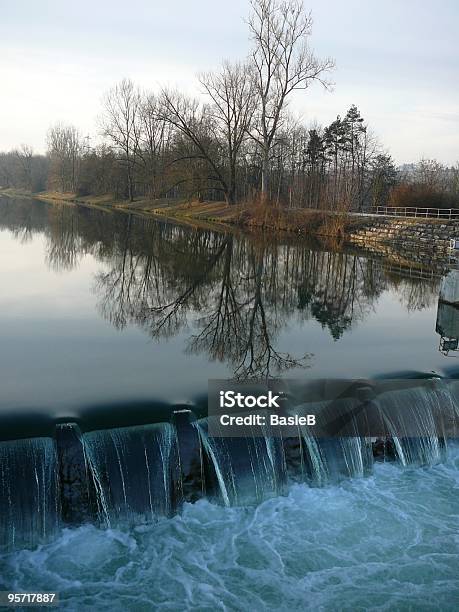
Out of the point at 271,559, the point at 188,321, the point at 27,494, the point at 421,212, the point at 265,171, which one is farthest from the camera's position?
the point at 265,171

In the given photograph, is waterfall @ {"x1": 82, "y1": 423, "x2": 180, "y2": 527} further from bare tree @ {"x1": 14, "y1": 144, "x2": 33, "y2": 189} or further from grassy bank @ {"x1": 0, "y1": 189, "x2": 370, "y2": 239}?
bare tree @ {"x1": 14, "y1": 144, "x2": 33, "y2": 189}

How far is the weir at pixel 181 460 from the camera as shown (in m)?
6.40

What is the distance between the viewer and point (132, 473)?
22.1ft

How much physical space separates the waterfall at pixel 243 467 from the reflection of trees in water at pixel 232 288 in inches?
104

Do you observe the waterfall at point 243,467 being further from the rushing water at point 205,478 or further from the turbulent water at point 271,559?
the turbulent water at point 271,559

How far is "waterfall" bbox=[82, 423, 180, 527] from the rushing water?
0.7 inches

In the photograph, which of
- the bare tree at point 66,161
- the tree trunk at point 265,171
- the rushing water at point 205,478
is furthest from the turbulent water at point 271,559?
the bare tree at point 66,161

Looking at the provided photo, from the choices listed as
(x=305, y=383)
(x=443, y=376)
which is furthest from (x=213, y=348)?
(x=443, y=376)

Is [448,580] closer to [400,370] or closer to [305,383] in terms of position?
[305,383]

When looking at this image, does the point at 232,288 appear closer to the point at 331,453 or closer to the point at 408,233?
the point at 331,453

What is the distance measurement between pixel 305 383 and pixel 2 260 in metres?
15.0

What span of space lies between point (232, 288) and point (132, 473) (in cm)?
1069

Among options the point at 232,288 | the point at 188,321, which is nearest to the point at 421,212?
the point at 232,288

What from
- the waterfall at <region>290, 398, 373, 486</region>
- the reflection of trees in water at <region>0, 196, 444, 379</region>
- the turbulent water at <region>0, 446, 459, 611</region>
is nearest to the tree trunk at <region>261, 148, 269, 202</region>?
the reflection of trees in water at <region>0, 196, 444, 379</region>
